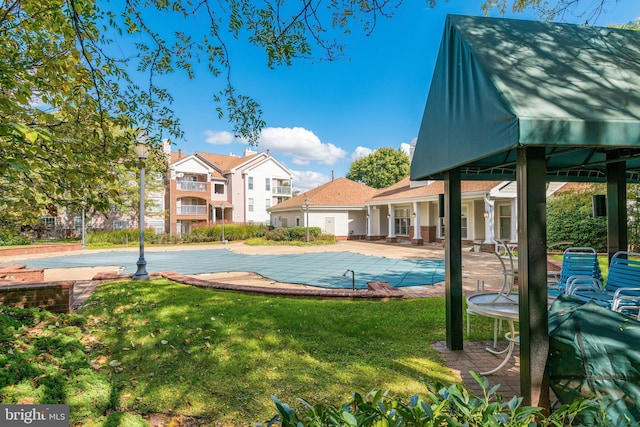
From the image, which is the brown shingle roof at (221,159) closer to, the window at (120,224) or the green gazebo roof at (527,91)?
the window at (120,224)

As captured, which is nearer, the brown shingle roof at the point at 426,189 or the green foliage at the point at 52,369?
the green foliage at the point at 52,369

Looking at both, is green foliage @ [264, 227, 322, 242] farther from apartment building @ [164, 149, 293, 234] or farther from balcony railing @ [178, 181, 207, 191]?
balcony railing @ [178, 181, 207, 191]

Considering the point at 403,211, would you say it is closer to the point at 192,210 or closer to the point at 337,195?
the point at 337,195

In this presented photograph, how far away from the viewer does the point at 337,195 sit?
32.6 m

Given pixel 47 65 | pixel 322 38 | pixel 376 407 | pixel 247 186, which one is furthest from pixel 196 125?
pixel 247 186

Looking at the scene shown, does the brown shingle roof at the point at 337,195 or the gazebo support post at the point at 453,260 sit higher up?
the brown shingle roof at the point at 337,195

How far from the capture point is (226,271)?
1277 centimetres

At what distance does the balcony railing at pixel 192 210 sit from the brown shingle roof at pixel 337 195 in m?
8.39

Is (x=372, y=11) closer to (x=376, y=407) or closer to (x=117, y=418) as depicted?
(x=376, y=407)

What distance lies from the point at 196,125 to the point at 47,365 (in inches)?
144

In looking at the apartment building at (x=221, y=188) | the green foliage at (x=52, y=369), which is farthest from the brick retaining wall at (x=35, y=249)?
the green foliage at (x=52, y=369)

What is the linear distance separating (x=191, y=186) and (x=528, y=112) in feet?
123

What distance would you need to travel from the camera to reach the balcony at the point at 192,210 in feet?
118

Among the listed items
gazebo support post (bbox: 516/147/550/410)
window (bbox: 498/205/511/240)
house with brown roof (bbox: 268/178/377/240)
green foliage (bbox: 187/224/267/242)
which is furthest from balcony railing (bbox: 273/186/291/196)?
gazebo support post (bbox: 516/147/550/410)
